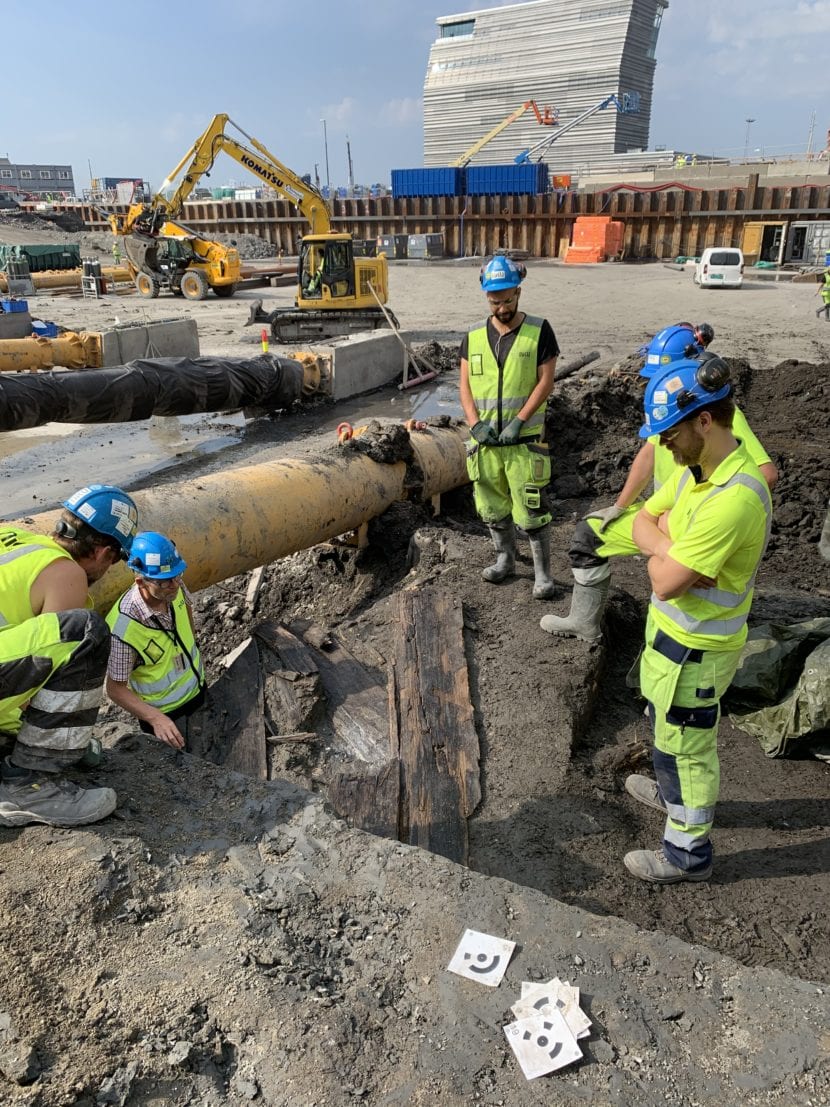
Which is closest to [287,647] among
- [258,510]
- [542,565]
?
[258,510]

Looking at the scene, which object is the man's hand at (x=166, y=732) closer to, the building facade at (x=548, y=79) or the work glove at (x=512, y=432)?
the work glove at (x=512, y=432)

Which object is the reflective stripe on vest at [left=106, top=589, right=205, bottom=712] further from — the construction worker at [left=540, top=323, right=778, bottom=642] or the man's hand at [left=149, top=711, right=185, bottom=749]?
the construction worker at [left=540, top=323, right=778, bottom=642]

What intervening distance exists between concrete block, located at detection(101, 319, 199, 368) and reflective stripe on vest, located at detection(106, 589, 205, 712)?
28.9 ft

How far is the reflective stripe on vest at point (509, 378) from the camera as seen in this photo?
4801 millimetres

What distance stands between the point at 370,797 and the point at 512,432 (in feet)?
7.79

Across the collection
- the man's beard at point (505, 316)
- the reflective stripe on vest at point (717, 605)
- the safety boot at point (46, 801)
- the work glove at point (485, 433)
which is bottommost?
the safety boot at point (46, 801)

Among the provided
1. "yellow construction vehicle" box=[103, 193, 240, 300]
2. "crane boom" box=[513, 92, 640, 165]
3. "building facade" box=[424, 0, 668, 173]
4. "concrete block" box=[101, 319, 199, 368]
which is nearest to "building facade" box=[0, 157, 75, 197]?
"building facade" box=[424, 0, 668, 173]

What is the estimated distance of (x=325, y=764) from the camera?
4.12m

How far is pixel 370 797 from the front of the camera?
12.1 ft

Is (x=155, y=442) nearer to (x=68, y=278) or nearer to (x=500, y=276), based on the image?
(x=500, y=276)

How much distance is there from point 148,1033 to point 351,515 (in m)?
4.00

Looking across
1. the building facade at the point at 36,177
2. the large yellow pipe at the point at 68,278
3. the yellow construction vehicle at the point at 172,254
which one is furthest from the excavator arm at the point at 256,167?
the building facade at the point at 36,177

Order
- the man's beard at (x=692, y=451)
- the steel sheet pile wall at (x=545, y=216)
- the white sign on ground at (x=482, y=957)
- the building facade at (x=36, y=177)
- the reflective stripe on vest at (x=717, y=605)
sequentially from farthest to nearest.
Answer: the building facade at (x=36, y=177) < the steel sheet pile wall at (x=545, y=216) < the reflective stripe on vest at (x=717, y=605) < the man's beard at (x=692, y=451) < the white sign on ground at (x=482, y=957)

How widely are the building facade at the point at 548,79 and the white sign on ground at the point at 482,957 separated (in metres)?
57.7
